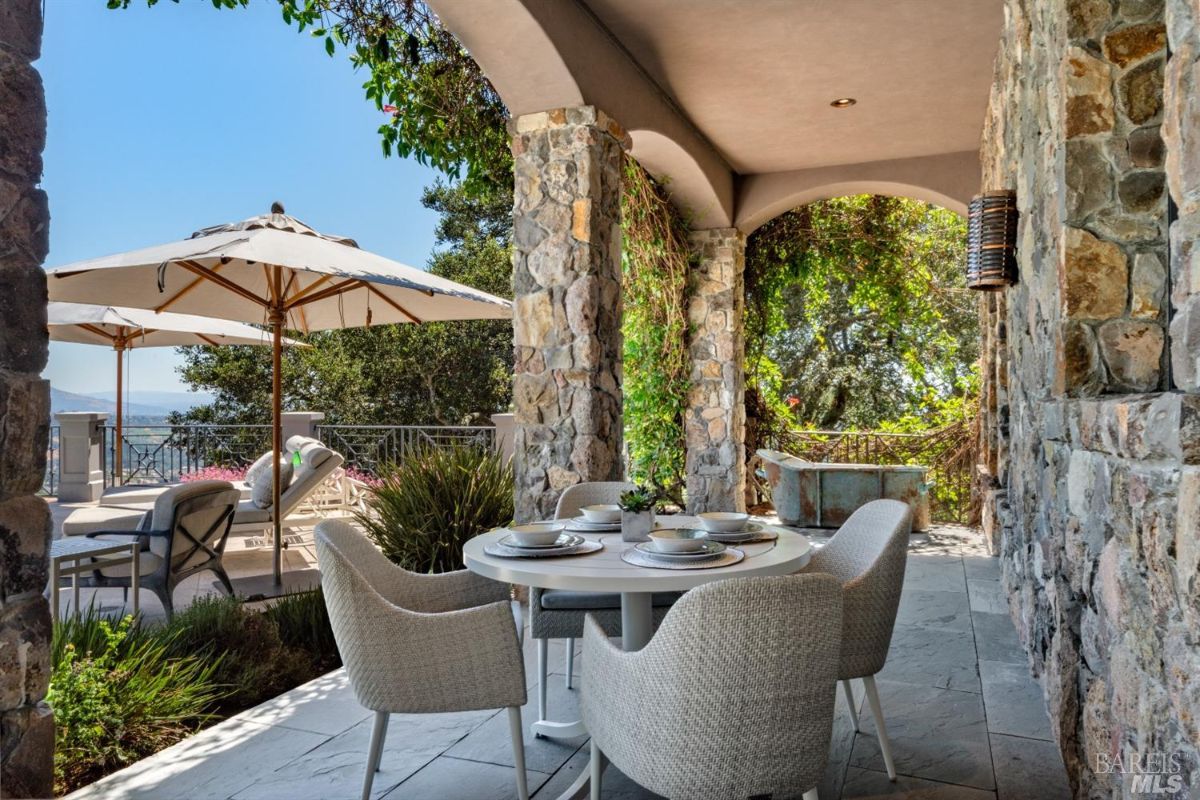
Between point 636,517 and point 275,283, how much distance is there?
3205 mm

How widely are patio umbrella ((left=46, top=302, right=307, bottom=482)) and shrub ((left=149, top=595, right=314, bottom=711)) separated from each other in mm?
3482

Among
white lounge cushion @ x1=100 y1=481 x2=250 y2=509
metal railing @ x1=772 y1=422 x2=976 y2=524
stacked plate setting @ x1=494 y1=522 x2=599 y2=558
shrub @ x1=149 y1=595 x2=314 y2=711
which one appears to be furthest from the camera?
metal railing @ x1=772 y1=422 x2=976 y2=524

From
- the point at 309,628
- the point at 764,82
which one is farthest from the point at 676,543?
the point at 764,82

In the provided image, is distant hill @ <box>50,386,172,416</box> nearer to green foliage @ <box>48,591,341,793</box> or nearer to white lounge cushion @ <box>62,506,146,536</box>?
white lounge cushion @ <box>62,506,146,536</box>

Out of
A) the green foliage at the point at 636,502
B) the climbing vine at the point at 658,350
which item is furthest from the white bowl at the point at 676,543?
the climbing vine at the point at 658,350

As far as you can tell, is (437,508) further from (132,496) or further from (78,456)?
(78,456)

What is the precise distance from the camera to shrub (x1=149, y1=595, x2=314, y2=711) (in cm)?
290

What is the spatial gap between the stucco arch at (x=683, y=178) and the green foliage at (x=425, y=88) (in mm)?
888

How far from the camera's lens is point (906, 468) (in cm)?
629

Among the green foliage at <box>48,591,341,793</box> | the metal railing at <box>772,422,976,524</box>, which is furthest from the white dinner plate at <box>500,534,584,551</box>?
the metal railing at <box>772,422,976,524</box>

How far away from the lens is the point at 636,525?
2344 mm

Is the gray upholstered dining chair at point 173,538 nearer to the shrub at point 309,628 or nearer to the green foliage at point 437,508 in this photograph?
the shrub at point 309,628

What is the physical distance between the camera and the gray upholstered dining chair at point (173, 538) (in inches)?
151

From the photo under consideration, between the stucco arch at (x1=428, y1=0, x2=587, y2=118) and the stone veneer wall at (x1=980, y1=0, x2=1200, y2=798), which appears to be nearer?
the stone veneer wall at (x1=980, y1=0, x2=1200, y2=798)
